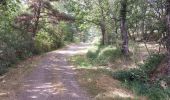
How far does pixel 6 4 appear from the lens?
20.2 m

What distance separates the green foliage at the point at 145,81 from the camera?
14523 millimetres

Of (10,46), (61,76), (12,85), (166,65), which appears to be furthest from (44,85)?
(10,46)

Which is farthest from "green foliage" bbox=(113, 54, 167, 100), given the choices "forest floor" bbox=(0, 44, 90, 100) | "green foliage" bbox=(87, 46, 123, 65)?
"green foliage" bbox=(87, 46, 123, 65)

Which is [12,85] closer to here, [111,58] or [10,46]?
[10,46]

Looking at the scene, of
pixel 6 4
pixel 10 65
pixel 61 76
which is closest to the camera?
pixel 61 76

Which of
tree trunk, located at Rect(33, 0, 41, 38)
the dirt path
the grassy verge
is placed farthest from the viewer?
tree trunk, located at Rect(33, 0, 41, 38)

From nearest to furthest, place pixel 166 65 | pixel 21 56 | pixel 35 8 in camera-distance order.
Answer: pixel 166 65
pixel 21 56
pixel 35 8

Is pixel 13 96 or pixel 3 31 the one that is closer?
pixel 13 96

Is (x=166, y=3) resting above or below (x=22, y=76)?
above

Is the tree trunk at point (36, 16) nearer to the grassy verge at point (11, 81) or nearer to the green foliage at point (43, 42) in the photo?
the green foliage at point (43, 42)

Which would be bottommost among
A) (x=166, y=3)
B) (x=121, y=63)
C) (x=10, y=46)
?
(x=121, y=63)

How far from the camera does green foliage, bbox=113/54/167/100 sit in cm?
1452

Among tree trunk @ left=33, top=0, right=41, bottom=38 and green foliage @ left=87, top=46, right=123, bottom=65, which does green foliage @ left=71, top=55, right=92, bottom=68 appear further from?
tree trunk @ left=33, top=0, right=41, bottom=38

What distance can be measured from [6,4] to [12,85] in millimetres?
6083
